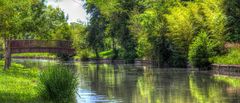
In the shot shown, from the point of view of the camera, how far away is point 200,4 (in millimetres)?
68750

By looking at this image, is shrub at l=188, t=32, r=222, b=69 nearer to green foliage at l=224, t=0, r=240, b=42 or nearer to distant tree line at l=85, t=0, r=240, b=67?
distant tree line at l=85, t=0, r=240, b=67

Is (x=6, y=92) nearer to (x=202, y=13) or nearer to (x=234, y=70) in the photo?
(x=234, y=70)

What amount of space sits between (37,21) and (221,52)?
946 inches

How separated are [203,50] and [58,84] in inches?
1588

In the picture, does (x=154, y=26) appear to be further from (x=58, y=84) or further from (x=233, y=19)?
(x=58, y=84)

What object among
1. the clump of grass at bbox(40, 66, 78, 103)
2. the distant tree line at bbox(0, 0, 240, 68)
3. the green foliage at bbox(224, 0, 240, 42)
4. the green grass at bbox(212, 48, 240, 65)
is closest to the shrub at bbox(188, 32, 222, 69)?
the distant tree line at bbox(0, 0, 240, 68)

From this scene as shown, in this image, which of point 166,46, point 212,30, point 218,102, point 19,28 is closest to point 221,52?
point 212,30

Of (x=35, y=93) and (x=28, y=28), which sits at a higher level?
(x=28, y=28)

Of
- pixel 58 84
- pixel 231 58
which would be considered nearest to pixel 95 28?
pixel 231 58

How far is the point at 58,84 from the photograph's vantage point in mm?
22344

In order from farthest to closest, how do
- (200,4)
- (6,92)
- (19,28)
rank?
(200,4), (19,28), (6,92)

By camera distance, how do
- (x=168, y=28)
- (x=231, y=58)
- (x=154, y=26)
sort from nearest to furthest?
(x=231, y=58)
(x=168, y=28)
(x=154, y=26)

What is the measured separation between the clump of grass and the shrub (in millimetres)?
39114

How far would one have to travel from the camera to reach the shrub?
6001cm
